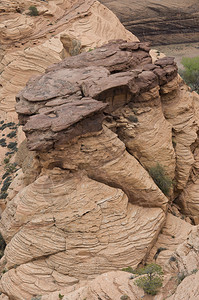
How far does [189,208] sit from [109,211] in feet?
36.4

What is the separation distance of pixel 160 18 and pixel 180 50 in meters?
8.93

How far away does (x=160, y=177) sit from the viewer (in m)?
27.9

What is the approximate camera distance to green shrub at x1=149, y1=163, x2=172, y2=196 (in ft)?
91.8

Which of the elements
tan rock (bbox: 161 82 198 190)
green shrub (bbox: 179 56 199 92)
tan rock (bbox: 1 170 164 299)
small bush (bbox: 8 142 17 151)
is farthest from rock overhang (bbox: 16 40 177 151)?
green shrub (bbox: 179 56 199 92)

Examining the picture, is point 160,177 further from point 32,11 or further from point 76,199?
point 32,11

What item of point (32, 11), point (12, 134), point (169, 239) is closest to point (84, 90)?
point (169, 239)

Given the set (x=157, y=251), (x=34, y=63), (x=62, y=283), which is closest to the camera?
(x=62, y=283)

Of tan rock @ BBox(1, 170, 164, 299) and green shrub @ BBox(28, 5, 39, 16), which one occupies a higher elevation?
green shrub @ BBox(28, 5, 39, 16)

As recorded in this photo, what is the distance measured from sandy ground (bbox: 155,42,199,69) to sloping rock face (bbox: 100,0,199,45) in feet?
5.55

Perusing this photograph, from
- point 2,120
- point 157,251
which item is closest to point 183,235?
point 157,251

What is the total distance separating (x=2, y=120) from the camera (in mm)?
46344

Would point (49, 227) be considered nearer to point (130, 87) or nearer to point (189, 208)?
point (130, 87)

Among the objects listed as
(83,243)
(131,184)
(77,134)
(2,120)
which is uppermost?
(77,134)

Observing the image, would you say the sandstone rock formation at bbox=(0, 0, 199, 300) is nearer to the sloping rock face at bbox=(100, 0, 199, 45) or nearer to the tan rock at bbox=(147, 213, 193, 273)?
the tan rock at bbox=(147, 213, 193, 273)
